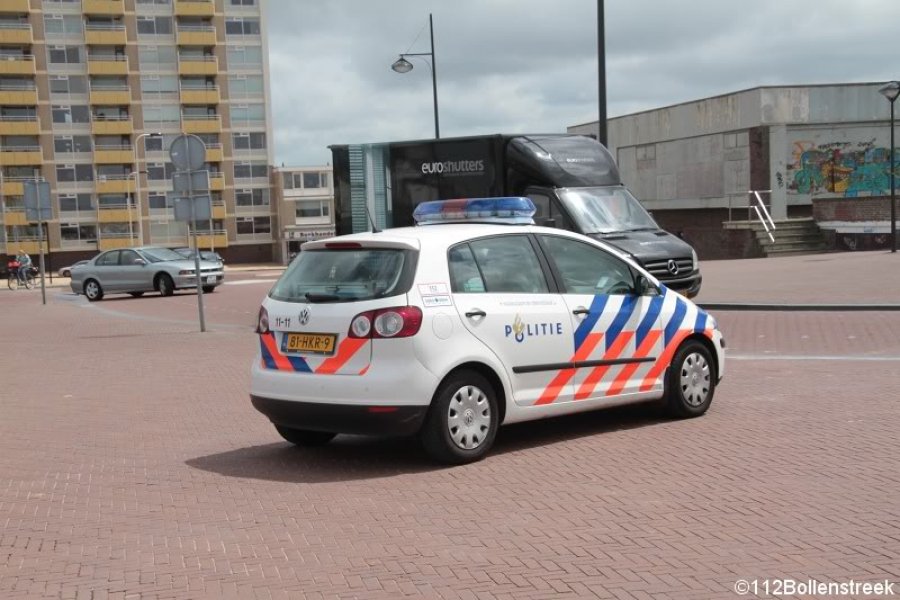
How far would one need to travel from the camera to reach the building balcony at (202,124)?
8856 centimetres

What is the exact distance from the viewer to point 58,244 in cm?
8556

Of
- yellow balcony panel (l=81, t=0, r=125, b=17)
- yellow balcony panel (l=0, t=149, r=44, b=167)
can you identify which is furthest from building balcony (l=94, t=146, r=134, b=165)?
yellow balcony panel (l=81, t=0, r=125, b=17)

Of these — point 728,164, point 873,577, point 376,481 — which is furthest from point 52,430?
point 728,164

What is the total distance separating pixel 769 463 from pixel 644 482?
95 cm

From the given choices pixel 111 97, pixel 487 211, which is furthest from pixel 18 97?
pixel 487 211

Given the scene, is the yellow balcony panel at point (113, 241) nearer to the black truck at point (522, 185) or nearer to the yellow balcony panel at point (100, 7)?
the yellow balcony panel at point (100, 7)

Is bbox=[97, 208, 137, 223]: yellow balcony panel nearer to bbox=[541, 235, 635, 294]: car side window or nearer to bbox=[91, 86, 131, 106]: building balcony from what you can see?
bbox=[91, 86, 131, 106]: building balcony

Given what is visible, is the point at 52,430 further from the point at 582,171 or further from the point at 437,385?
the point at 582,171

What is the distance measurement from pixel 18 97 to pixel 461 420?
8559 centimetres

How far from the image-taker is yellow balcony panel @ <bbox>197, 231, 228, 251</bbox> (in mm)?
89350

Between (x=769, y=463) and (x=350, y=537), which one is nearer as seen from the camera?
(x=350, y=537)

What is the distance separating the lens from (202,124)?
292 feet

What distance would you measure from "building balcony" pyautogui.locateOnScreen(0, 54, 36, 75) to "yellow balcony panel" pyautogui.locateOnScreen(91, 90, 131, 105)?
201 inches

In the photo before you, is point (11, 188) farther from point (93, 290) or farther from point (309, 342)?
point (309, 342)
